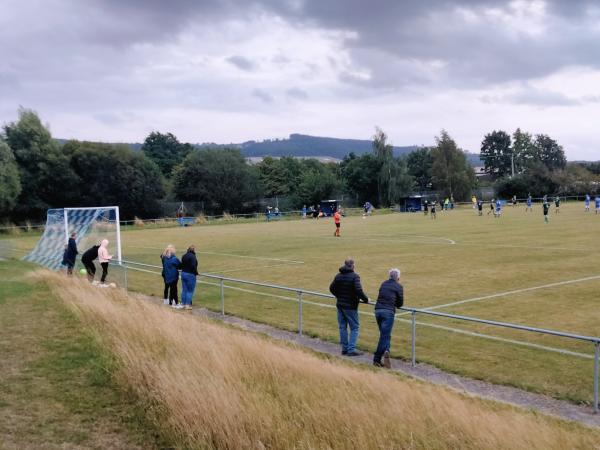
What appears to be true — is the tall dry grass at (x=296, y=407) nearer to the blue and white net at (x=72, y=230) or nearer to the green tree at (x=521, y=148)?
the blue and white net at (x=72, y=230)

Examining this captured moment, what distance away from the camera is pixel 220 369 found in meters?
8.27

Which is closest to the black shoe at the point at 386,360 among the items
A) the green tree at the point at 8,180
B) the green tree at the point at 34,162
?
the green tree at the point at 8,180

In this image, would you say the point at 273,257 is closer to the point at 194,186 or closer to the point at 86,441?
the point at 86,441

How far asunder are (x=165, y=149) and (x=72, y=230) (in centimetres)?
12047

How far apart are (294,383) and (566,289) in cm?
1236

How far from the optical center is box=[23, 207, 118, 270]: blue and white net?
2773 cm

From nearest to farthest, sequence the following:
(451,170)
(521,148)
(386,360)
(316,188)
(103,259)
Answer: (386,360), (103,259), (316,188), (451,170), (521,148)

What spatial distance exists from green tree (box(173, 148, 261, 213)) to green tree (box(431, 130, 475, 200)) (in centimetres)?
3815

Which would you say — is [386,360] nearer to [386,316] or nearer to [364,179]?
[386,316]

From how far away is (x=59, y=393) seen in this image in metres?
8.98

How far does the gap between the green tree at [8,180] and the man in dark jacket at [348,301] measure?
5611cm

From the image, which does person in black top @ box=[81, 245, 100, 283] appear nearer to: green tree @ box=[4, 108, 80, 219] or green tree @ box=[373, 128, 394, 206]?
green tree @ box=[4, 108, 80, 219]

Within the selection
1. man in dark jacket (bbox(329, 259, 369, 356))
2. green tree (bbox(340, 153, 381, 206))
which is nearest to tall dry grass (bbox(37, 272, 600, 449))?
man in dark jacket (bbox(329, 259, 369, 356))

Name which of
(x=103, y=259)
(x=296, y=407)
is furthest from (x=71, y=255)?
(x=296, y=407)
